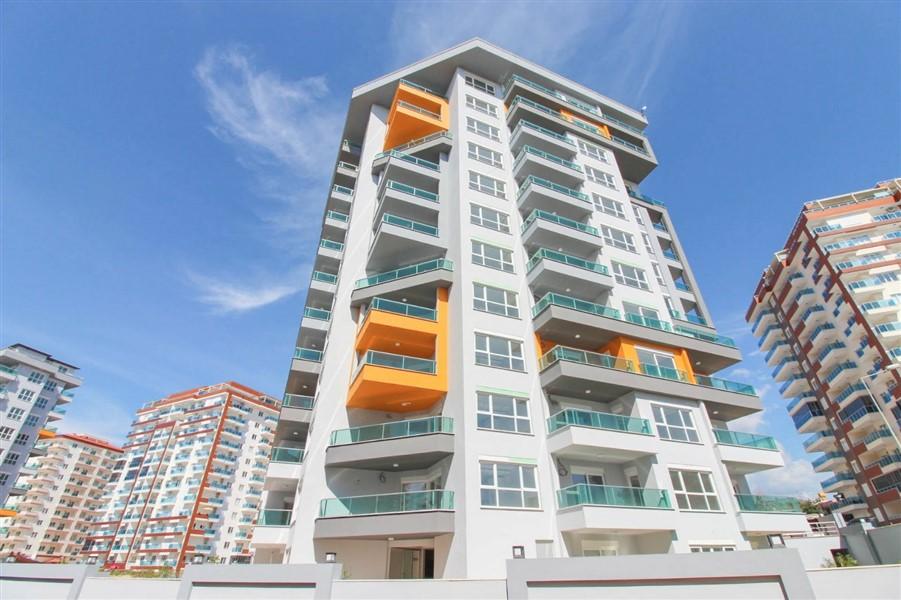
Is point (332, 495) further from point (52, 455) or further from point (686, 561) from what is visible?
point (52, 455)

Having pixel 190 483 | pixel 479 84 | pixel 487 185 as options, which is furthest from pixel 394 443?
pixel 190 483

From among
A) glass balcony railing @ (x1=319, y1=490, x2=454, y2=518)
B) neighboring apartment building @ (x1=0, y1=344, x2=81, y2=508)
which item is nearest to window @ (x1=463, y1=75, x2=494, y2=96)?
glass balcony railing @ (x1=319, y1=490, x2=454, y2=518)

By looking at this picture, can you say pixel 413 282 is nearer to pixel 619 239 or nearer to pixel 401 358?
pixel 401 358

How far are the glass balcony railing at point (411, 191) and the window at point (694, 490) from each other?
726 inches

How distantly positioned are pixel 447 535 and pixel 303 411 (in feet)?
37.8

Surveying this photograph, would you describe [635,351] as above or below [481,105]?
below

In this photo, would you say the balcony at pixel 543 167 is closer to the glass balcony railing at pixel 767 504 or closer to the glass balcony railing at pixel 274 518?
the glass balcony railing at pixel 767 504

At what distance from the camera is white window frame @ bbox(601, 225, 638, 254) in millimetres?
25375

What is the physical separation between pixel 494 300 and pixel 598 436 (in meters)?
7.66

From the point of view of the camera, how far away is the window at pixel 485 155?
86.6 ft

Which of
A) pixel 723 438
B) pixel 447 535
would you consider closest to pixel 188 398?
pixel 447 535

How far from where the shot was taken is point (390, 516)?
1470 centimetres

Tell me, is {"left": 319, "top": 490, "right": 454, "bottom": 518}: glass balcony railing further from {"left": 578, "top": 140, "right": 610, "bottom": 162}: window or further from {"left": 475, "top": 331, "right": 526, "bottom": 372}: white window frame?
{"left": 578, "top": 140, "right": 610, "bottom": 162}: window

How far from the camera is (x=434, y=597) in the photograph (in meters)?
9.30
